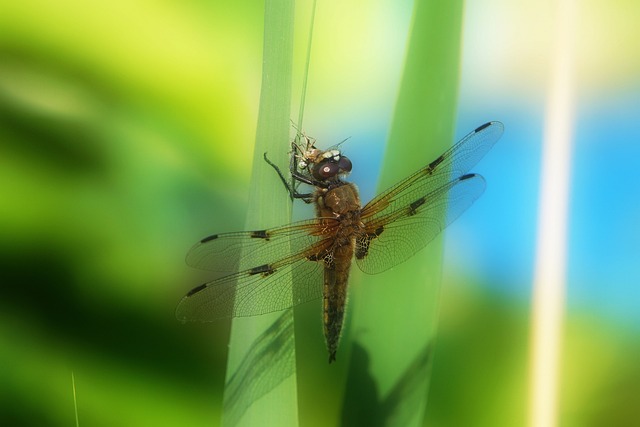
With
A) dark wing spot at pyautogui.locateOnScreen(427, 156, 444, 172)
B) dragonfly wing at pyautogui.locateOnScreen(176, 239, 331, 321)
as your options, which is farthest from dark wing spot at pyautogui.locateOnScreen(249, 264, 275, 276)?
dark wing spot at pyautogui.locateOnScreen(427, 156, 444, 172)

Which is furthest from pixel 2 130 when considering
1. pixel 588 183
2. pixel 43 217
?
pixel 588 183

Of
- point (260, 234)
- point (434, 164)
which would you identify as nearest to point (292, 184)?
point (260, 234)

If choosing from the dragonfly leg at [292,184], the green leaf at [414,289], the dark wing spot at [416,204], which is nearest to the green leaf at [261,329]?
the dragonfly leg at [292,184]

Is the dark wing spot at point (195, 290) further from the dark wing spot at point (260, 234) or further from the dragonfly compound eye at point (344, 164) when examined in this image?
the dragonfly compound eye at point (344, 164)

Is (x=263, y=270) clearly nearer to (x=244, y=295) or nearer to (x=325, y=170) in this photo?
(x=244, y=295)

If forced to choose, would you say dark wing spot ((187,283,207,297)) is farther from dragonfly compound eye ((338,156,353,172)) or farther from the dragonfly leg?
dragonfly compound eye ((338,156,353,172))
